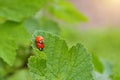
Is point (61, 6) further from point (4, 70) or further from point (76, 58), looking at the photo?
point (76, 58)

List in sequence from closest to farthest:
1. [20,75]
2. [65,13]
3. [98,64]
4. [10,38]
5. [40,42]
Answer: [40,42], [98,64], [10,38], [20,75], [65,13]

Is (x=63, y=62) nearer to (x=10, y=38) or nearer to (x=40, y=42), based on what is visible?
(x=40, y=42)

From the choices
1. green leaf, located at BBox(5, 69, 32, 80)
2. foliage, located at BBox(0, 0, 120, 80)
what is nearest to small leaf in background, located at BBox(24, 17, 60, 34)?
foliage, located at BBox(0, 0, 120, 80)

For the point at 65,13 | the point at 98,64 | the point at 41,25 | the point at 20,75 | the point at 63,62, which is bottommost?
the point at 63,62

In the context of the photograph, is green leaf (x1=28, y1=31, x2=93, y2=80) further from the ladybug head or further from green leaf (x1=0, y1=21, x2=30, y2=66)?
green leaf (x1=0, y1=21, x2=30, y2=66)

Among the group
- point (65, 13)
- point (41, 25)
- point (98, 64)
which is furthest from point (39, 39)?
point (65, 13)

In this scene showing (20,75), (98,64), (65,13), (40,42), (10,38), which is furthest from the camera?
(65,13)

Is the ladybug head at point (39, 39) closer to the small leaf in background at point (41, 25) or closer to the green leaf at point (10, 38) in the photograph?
the green leaf at point (10, 38)
